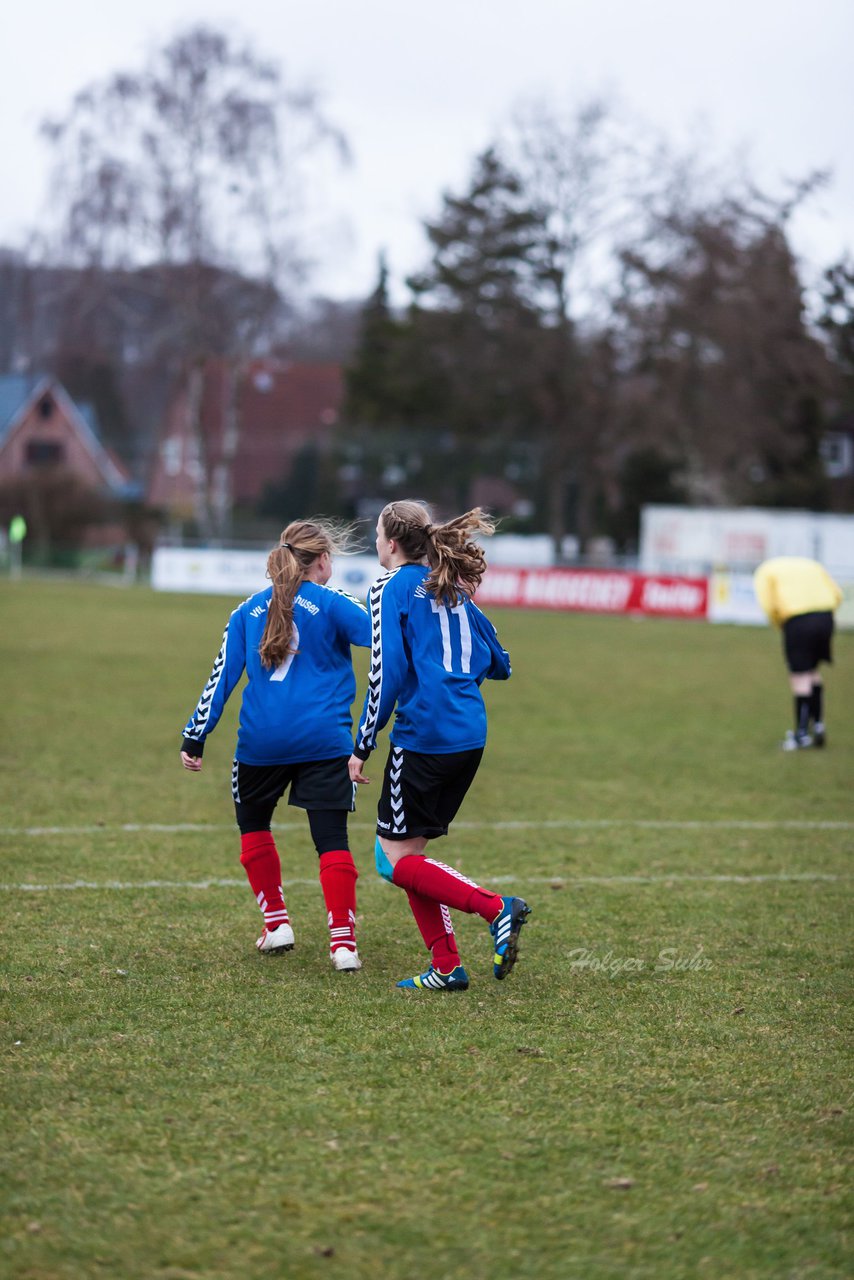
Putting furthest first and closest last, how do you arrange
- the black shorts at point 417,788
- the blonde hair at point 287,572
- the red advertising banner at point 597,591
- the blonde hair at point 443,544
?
the red advertising banner at point 597,591 → the blonde hair at point 287,572 → the black shorts at point 417,788 → the blonde hair at point 443,544

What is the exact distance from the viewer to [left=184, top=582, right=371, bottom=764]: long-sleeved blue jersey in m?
5.53

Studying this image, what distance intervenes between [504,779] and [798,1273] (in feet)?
24.9

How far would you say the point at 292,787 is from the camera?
5625 mm

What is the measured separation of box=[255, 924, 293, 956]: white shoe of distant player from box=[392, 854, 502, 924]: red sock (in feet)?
2.34

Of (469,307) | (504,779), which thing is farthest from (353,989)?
(469,307)

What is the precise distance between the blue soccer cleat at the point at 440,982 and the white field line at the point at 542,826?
3335 mm

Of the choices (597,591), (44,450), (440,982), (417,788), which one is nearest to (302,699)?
(417,788)

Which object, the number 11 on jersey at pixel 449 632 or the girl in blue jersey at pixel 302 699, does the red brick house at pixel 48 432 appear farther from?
the number 11 on jersey at pixel 449 632

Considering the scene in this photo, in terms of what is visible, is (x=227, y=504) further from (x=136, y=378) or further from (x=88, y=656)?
(x=88, y=656)

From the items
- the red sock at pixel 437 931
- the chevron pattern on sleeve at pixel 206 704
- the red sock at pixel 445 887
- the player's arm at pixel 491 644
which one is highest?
the player's arm at pixel 491 644

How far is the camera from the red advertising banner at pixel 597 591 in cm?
3155

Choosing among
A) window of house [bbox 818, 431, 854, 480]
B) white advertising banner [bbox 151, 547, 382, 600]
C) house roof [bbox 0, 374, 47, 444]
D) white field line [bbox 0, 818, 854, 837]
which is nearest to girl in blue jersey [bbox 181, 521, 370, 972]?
white field line [bbox 0, 818, 854, 837]

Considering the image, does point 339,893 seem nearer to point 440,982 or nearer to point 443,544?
point 440,982

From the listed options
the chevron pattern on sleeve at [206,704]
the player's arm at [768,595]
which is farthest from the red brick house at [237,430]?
the chevron pattern on sleeve at [206,704]
